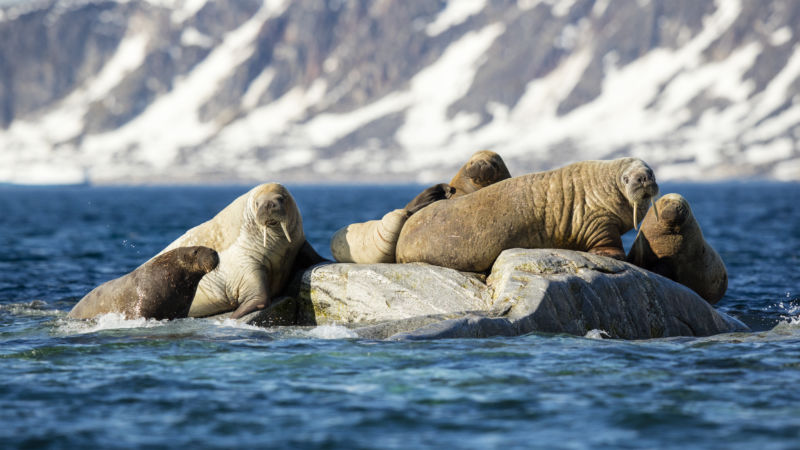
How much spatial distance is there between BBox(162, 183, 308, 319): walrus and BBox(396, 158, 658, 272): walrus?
2.01 m

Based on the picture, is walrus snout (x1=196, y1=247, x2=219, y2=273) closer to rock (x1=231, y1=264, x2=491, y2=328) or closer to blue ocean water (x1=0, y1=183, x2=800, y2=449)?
blue ocean water (x1=0, y1=183, x2=800, y2=449)

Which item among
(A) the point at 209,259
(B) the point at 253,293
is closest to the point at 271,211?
(B) the point at 253,293

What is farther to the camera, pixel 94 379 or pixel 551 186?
pixel 551 186

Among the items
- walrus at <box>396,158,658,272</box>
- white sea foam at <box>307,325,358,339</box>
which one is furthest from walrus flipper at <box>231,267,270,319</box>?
walrus at <box>396,158,658,272</box>

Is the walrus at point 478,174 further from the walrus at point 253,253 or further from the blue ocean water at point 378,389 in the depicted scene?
the blue ocean water at point 378,389

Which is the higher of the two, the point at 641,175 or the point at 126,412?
the point at 641,175

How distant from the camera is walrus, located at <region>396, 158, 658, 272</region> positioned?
15445 millimetres

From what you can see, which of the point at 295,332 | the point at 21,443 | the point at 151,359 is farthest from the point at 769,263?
the point at 21,443

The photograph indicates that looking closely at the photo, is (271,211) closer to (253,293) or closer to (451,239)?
(253,293)

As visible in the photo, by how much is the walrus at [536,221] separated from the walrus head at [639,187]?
5.6 inches

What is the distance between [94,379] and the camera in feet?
37.3

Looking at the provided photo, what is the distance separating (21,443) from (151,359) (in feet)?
11.7

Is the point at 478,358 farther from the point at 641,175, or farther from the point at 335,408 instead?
the point at 641,175

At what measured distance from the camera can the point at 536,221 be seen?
15547 mm
